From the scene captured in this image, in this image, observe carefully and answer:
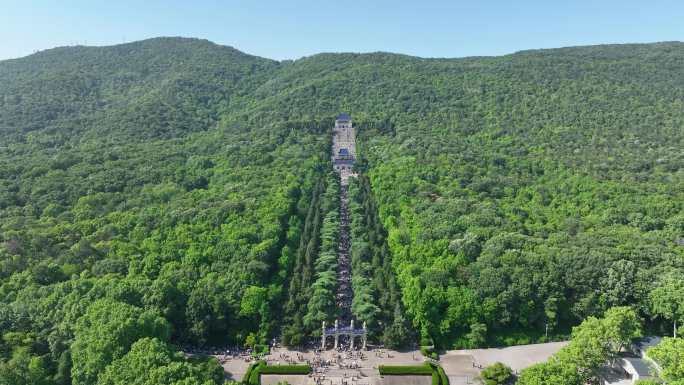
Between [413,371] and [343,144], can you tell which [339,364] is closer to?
[413,371]

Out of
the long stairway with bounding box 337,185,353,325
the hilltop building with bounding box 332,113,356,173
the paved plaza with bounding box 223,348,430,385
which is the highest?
the hilltop building with bounding box 332,113,356,173

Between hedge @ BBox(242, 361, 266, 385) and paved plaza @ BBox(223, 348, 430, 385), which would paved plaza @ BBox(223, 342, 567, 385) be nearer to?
paved plaza @ BBox(223, 348, 430, 385)

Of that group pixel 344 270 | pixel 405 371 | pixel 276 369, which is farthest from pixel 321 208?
pixel 405 371

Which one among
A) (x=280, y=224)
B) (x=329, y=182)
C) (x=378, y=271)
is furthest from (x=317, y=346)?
(x=329, y=182)

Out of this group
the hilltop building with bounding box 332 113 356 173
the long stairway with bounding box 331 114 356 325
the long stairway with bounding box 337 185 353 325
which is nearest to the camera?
the long stairway with bounding box 337 185 353 325

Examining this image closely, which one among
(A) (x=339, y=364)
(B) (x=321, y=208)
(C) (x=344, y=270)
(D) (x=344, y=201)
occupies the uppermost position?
(D) (x=344, y=201)

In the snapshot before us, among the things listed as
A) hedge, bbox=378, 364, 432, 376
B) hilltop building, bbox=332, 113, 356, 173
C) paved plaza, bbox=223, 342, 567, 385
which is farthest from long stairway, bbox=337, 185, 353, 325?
hilltop building, bbox=332, 113, 356, 173

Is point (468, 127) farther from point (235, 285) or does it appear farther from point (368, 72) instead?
point (235, 285)

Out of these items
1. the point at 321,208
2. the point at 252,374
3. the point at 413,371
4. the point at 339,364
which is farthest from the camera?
the point at 321,208

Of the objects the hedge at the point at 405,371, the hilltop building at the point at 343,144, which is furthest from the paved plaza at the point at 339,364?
the hilltop building at the point at 343,144
